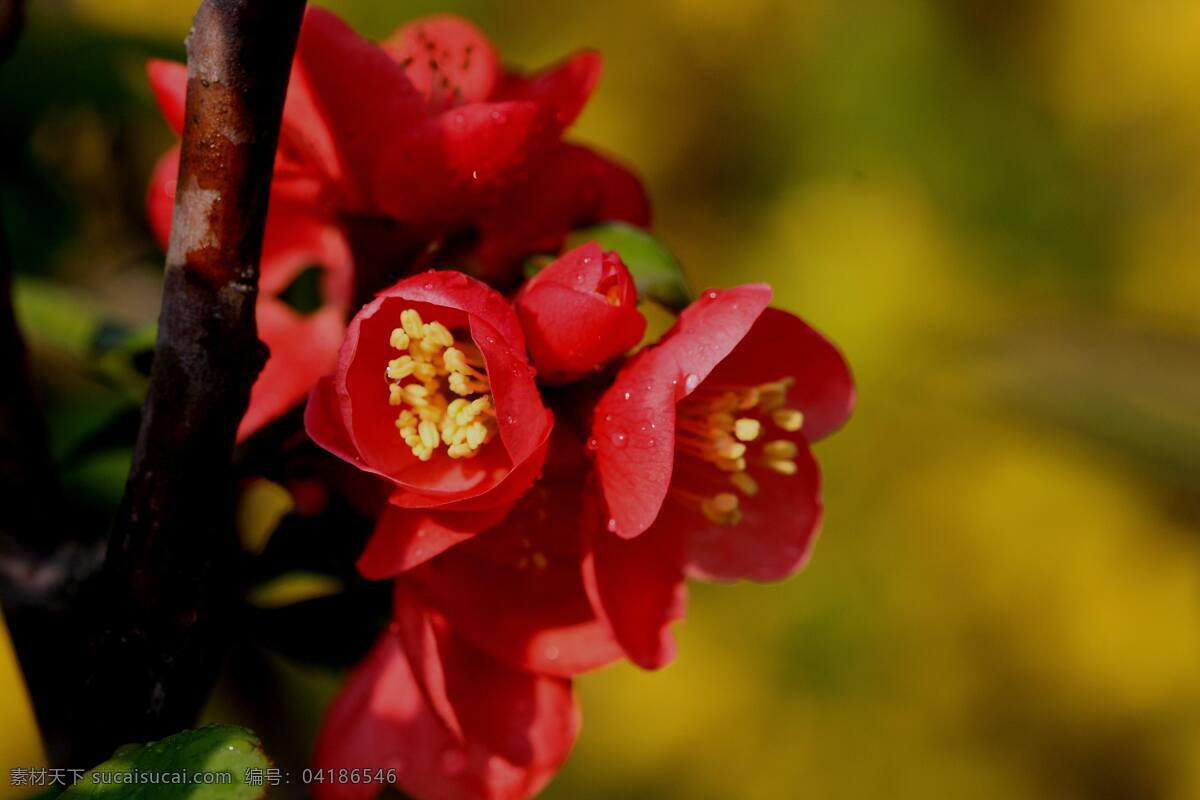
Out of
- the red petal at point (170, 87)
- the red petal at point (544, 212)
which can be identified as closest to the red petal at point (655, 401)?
the red petal at point (544, 212)

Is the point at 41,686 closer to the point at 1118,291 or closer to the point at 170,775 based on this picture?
the point at 170,775

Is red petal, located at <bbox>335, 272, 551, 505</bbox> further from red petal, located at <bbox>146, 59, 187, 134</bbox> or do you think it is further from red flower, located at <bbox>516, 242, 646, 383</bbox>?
red petal, located at <bbox>146, 59, 187, 134</bbox>

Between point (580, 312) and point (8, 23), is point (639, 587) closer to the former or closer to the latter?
point (580, 312)

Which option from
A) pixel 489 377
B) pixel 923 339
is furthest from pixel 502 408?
pixel 923 339

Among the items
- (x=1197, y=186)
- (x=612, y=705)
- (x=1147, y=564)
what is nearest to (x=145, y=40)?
(x=612, y=705)

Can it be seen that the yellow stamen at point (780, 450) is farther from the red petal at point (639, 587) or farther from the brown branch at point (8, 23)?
the brown branch at point (8, 23)

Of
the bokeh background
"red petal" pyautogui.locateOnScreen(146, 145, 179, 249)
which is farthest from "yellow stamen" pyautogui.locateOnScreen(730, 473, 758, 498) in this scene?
the bokeh background
